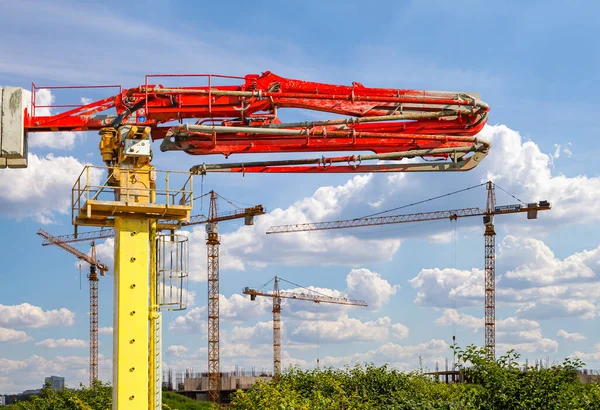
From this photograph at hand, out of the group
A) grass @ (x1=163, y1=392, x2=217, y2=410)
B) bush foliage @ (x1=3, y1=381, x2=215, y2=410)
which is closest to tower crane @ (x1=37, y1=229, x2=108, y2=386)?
grass @ (x1=163, y1=392, x2=217, y2=410)

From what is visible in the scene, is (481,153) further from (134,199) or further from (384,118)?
(134,199)

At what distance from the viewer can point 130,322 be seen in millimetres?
22844

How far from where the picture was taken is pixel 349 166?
90.9 ft

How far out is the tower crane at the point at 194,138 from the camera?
22969 mm

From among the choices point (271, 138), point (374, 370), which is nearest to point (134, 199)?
point (271, 138)

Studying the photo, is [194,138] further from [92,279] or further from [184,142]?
[92,279]

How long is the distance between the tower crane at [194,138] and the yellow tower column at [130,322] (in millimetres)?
28

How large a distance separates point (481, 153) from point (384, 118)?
148 inches

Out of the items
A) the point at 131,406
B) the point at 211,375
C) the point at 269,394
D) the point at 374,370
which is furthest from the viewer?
the point at 211,375

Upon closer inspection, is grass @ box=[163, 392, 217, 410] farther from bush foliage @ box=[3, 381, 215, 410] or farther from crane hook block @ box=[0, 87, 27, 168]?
crane hook block @ box=[0, 87, 27, 168]

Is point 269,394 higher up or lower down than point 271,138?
lower down

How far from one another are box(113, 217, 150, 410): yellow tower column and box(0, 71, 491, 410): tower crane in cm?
3

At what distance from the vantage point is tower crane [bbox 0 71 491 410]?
75.4ft

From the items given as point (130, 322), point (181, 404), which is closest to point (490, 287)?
point (181, 404)
